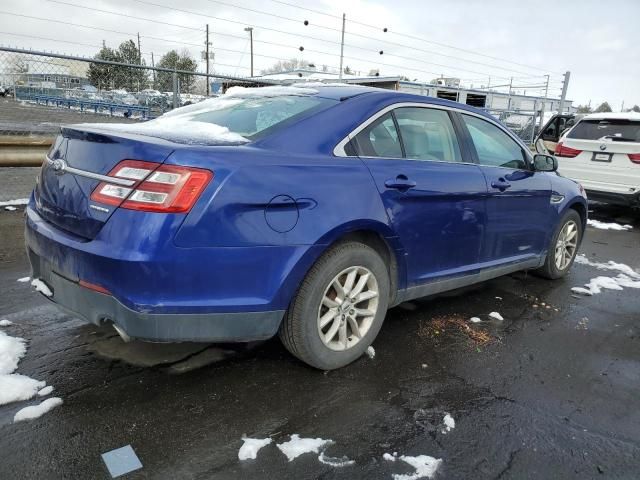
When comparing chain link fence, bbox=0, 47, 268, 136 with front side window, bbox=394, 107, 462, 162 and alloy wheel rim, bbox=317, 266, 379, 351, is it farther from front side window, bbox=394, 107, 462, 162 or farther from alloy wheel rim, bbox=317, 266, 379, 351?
alloy wheel rim, bbox=317, 266, 379, 351

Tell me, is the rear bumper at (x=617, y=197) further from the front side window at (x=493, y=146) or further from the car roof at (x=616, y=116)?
the front side window at (x=493, y=146)

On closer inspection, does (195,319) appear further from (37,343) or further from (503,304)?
(503,304)

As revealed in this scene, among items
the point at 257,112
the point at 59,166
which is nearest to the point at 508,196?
the point at 257,112

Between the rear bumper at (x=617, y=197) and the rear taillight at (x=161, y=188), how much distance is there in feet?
26.1

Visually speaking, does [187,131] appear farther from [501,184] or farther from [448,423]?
[501,184]

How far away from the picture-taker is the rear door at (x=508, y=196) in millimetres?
3832

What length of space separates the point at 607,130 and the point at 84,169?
27.8 ft

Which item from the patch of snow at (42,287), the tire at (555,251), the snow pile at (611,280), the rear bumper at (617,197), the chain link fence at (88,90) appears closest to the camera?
A: the patch of snow at (42,287)

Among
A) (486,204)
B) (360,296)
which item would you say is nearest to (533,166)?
(486,204)

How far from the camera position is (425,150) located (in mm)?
3430

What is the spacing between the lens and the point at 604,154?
8.31 metres

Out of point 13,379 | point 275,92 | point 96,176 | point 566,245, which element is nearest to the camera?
point 96,176

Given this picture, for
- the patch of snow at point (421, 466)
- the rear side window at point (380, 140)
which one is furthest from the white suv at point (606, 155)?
the patch of snow at point (421, 466)

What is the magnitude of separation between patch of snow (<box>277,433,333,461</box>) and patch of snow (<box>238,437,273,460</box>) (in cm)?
7
